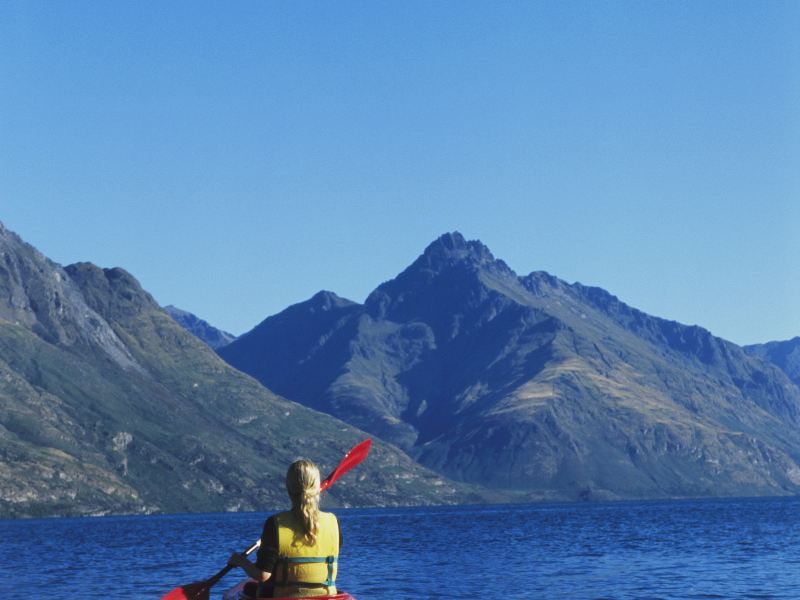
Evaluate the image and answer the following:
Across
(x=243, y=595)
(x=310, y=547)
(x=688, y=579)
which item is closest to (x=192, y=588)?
(x=243, y=595)

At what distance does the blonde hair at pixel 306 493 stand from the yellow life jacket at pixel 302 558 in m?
0.11

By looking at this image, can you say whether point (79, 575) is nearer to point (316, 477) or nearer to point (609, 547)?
point (609, 547)

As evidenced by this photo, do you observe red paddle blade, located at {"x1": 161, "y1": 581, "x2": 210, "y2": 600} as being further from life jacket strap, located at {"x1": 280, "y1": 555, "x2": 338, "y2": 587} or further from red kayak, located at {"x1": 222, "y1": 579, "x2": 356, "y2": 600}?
life jacket strap, located at {"x1": 280, "y1": 555, "x2": 338, "y2": 587}

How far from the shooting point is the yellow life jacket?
22.3 metres

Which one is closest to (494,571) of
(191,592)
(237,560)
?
(191,592)

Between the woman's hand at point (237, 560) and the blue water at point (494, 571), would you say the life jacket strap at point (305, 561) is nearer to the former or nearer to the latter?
the woman's hand at point (237, 560)

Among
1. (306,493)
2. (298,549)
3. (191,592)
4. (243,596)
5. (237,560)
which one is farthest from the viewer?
(191,592)

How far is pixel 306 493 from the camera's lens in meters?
21.7

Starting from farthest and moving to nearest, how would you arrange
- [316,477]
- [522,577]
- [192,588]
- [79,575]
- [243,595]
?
1. [79,575]
2. [522,577]
3. [192,588]
4. [243,595]
5. [316,477]

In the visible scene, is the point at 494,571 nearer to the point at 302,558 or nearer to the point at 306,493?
the point at 302,558

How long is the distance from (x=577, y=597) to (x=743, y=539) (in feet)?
341

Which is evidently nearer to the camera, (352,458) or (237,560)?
(237,560)

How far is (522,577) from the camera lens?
414ft

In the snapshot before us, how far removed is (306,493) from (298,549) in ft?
4.13
